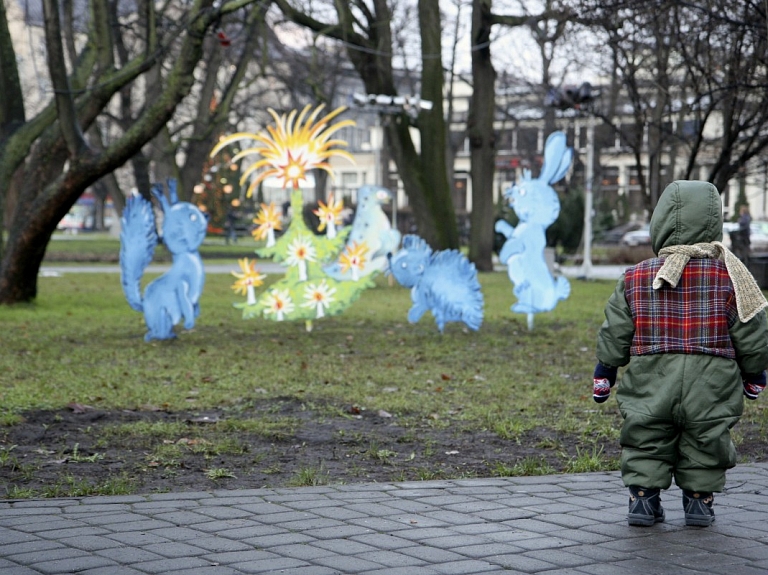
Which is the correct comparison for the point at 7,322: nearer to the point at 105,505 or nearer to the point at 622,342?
the point at 105,505

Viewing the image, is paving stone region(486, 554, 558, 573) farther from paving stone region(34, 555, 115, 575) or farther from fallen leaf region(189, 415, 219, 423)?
fallen leaf region(189, 415, 219, 423)

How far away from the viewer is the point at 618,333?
489 centimetres

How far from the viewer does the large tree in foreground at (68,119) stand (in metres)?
14.2

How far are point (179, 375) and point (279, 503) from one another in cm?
504

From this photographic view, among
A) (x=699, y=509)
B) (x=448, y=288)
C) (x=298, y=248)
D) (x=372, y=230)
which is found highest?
(x=372, y=230)

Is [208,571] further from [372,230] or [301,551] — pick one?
[372,230]

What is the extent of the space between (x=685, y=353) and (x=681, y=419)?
0.91 ft

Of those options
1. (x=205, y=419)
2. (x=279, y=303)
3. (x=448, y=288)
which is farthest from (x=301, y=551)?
(x=279, y=303)

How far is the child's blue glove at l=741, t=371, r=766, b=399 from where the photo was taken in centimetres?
485

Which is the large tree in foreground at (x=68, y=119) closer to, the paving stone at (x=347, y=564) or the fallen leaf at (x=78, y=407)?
the fallen leaf at (x=78, y=407)

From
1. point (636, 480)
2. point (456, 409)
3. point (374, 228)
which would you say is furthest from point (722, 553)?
point (374, 228)

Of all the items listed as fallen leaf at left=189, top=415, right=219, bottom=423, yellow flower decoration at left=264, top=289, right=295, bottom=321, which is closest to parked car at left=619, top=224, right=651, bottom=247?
→ yellow flower decoration at left=264, top=289, right=295, bottom=321

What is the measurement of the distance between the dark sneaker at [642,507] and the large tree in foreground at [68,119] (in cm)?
951

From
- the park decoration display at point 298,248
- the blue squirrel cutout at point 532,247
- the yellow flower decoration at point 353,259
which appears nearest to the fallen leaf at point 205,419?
the park decoration display at point 298,248
